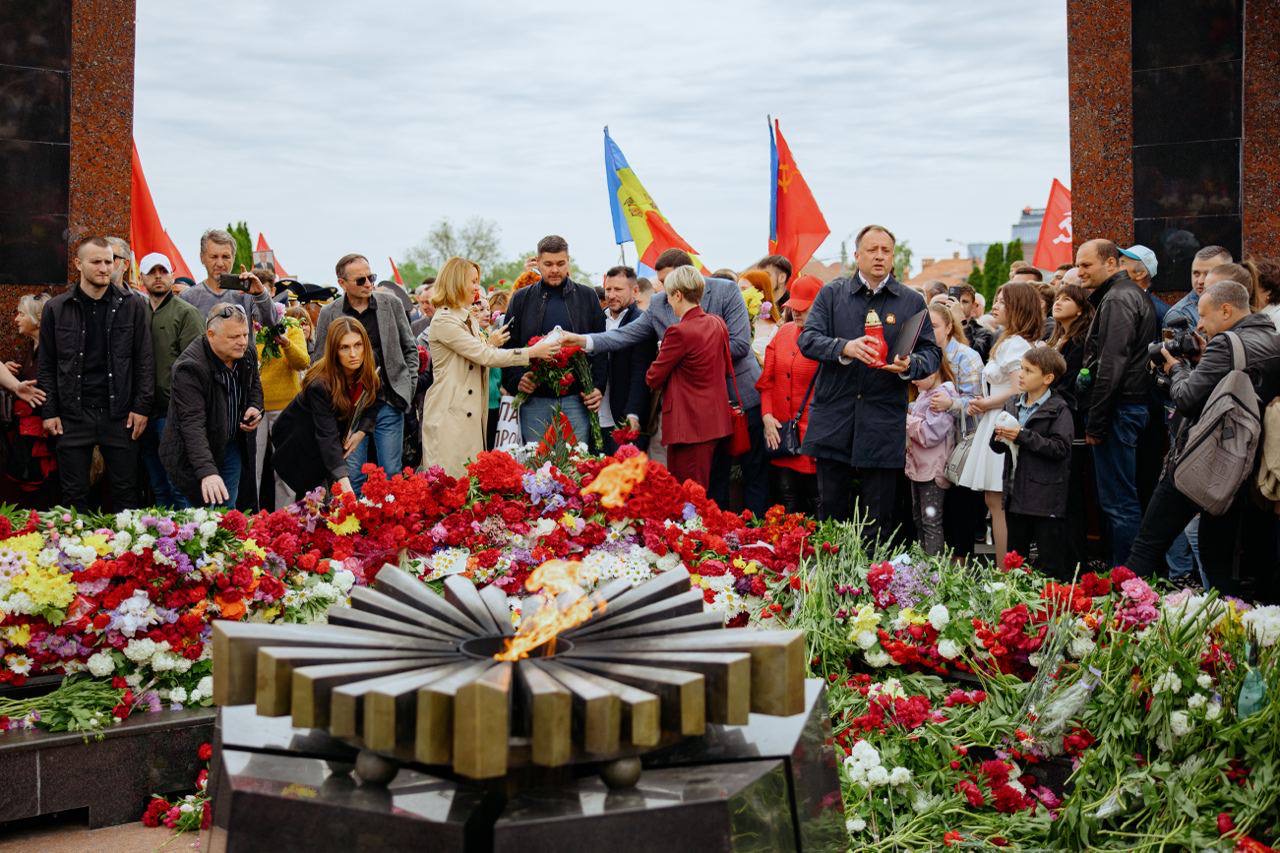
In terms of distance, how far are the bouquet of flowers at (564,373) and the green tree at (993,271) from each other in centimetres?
3387

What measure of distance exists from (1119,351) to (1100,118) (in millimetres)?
3060

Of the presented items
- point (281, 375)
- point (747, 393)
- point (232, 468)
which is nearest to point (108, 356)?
point (232, 468)

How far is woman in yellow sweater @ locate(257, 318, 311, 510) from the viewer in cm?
873

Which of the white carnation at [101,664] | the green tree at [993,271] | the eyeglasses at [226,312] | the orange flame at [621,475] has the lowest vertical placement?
the white carnation at [101,664]

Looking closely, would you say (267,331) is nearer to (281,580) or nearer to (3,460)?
(3,460)

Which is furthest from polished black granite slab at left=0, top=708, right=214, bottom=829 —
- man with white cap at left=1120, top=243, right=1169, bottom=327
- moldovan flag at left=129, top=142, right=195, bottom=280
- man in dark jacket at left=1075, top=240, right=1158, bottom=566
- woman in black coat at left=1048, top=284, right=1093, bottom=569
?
moldovan flag at left=129, top=142, right=195, bottom=280

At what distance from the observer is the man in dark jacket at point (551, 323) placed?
27.0 feet

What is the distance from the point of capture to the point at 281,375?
884 cm

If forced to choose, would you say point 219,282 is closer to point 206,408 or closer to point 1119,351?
point 206,408

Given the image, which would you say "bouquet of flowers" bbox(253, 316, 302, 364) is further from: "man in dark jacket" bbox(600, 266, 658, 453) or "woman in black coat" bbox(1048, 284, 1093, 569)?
"woman in black coat" bbox(1048, 284, 1093, 569)

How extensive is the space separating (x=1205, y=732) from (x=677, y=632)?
185cm

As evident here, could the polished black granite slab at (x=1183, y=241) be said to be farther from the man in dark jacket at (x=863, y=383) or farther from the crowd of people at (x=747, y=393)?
the man in dark jacket at (x=863, y=383)

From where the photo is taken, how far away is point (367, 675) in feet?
8.59

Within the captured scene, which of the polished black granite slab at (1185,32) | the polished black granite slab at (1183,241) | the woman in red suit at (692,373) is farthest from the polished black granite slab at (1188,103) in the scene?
the woman in red suit at (692,373)
